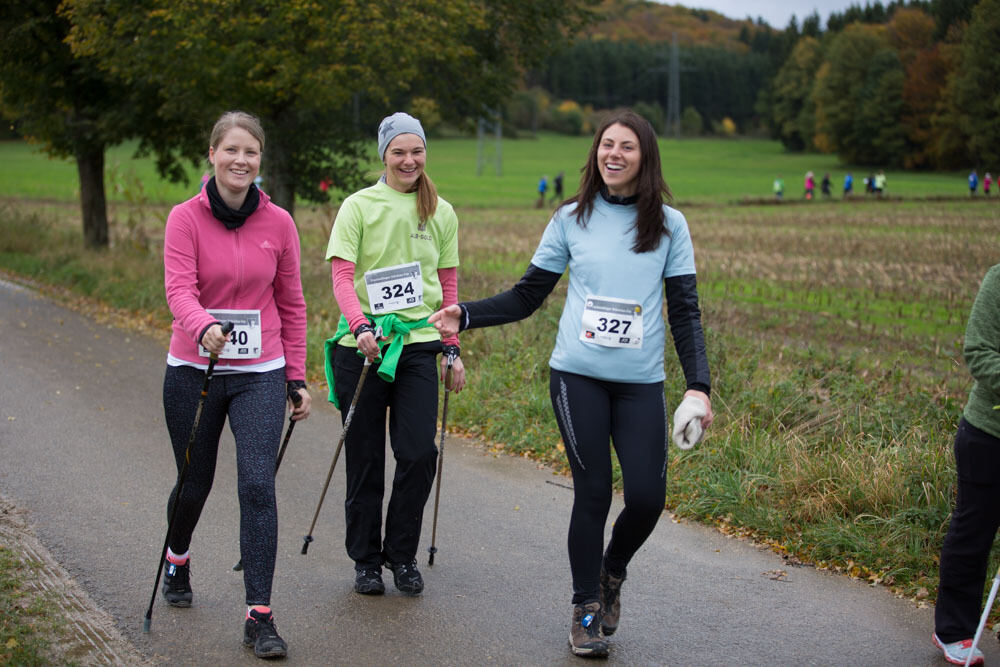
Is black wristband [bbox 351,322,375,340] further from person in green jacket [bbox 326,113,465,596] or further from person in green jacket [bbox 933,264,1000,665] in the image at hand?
person in green jacket [bbox 933,264,1000,665]

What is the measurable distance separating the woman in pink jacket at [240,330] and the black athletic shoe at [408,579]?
2.76 ft

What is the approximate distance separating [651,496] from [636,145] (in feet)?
4.61

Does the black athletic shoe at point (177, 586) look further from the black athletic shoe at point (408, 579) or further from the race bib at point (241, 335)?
the race bib at point (241, 335)

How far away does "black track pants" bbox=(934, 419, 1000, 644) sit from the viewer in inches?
169

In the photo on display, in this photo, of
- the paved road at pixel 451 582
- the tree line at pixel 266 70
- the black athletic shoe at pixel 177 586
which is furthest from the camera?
the tree line at pixel 266 70

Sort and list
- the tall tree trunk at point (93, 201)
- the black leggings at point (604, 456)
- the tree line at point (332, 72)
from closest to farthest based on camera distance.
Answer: the black leggings at point (604, 456) < the tree line at point (332, 72) < the tall tree trunk at point (93, 201)

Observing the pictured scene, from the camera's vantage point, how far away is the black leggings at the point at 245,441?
439cm

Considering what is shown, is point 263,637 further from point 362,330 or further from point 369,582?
point 362,330

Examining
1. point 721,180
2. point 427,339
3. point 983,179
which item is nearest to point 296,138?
point 983,179

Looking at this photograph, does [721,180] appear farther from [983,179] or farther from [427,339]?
[427,339]

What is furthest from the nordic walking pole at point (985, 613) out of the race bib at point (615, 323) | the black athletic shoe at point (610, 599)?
the race bib at point (615, 323)

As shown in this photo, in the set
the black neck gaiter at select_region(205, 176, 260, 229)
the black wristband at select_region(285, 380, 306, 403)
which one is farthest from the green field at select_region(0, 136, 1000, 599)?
the black neck gaiter at select_region(205, 176, 260, 229)

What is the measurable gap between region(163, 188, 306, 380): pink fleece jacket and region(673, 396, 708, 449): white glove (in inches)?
66.7

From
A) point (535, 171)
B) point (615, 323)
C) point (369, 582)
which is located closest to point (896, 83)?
point (615, 323)
